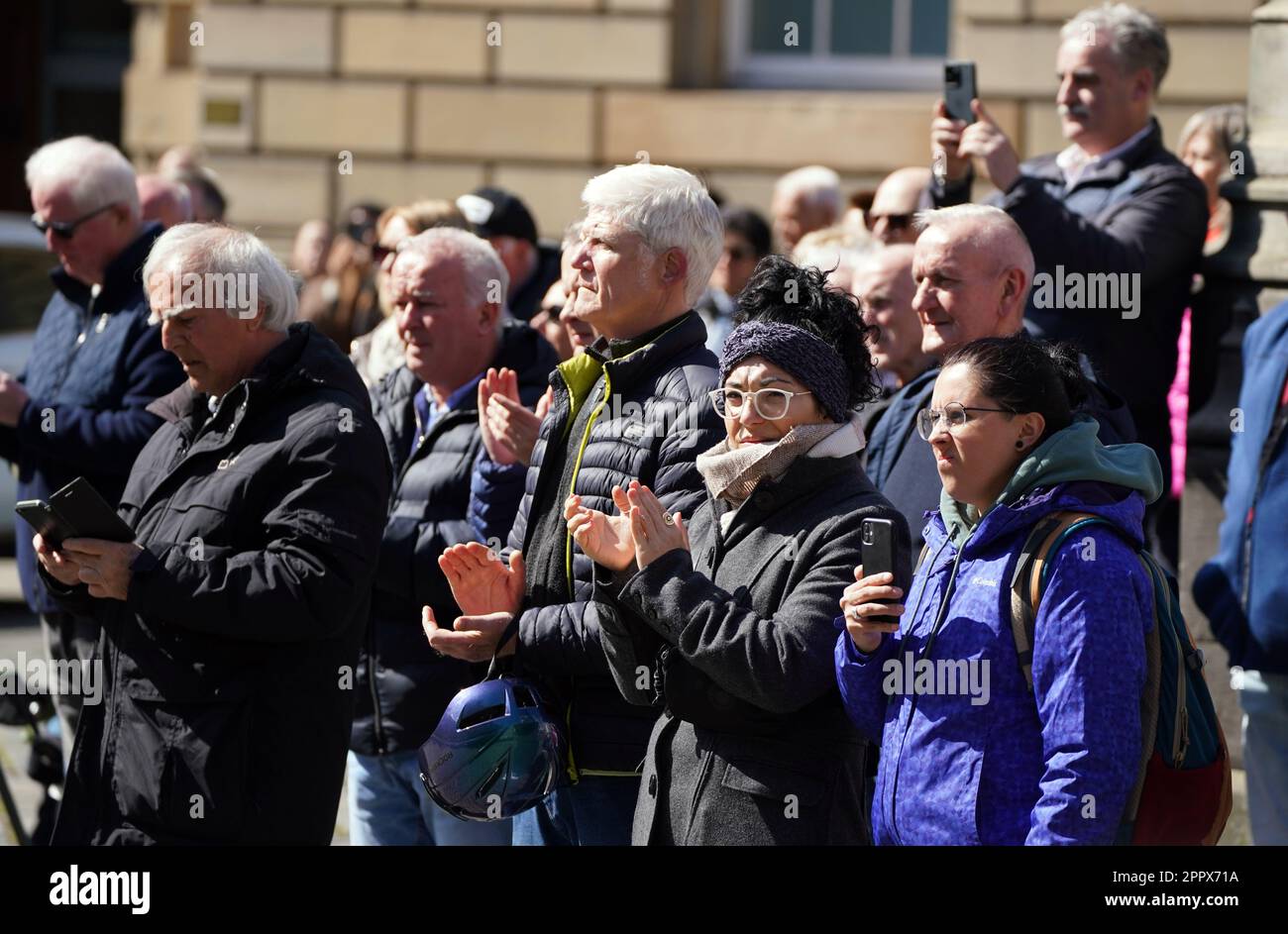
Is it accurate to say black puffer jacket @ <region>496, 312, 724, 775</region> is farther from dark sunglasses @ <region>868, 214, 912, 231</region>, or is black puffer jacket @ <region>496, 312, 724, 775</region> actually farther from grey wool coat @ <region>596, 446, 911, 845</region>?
dark sunglasses @ <region>868, 214, 912, 231</region>

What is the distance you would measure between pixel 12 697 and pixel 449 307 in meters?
1.80

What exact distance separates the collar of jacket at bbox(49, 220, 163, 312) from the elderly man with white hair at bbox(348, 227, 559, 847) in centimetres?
90

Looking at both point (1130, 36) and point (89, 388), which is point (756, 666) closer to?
point (89, 388)

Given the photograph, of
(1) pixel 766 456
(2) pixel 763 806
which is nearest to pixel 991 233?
(1) pixel 766 456

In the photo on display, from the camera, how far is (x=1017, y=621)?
324 centimetres

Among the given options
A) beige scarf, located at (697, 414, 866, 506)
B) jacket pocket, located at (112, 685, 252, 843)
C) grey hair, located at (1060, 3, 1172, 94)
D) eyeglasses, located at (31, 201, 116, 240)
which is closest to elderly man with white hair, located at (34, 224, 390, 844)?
jacket pocket, located at (112, 685, 252, 843)

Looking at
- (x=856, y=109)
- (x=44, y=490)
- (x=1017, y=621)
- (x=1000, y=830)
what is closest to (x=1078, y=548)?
(x=1017, y=621)

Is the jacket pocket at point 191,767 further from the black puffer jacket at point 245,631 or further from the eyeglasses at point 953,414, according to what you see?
the eyeglasses at point 953,414

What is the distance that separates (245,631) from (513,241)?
2.80 metres

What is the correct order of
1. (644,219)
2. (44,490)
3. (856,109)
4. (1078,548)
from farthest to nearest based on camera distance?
(856,109)
(44,490)
(644,219)
(1078,548)

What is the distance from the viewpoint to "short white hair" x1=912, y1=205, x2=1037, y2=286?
434 centimetres

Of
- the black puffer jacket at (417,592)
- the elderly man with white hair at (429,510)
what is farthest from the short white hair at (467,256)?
the black puffer jacket at (417,592)

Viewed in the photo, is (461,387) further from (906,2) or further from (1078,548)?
(906,2)
